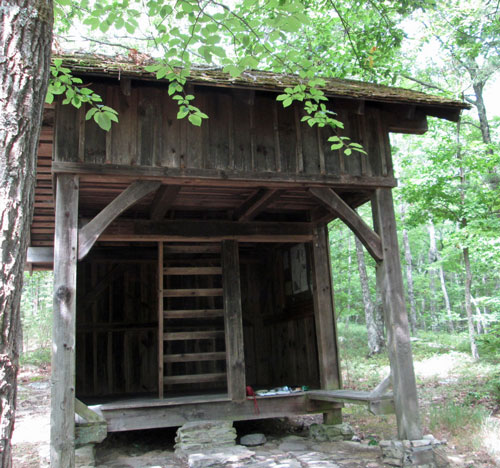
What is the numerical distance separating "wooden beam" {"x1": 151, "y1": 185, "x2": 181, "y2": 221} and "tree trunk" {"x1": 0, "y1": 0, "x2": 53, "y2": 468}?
12.3ft

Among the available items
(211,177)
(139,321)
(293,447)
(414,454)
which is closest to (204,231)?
(211,177)

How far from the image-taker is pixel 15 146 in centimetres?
232

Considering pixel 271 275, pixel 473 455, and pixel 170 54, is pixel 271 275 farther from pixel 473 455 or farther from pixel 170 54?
pixel 170 54

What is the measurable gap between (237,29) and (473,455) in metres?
5.45

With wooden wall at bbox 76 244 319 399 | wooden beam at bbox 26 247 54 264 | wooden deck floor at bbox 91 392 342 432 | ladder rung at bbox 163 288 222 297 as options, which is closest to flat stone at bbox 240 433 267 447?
wooden deck floor at bbox 91 392 342 432

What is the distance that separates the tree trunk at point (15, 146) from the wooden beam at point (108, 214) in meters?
2.98

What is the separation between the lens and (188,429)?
645 centimetres

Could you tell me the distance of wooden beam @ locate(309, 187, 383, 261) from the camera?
6305mm

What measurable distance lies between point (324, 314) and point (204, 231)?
2357mm

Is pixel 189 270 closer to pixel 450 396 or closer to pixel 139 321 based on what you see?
pixel 139 321

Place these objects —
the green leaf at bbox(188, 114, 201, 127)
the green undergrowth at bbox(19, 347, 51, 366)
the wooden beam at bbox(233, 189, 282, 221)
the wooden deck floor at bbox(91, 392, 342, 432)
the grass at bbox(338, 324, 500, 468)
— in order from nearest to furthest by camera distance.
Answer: the green leaf at bbox(188, 114, 201, 127)
the grass at bbox(338, 324, 500, 468)
the wooden deck floor at bbox(91, 392, 342, 432)
the wooden beam at bbox(233, 189, 282, 221)
the green undergrowth at bbox(19, 347, 51, 366)

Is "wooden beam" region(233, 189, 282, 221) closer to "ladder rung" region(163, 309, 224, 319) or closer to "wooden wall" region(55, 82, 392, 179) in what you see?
"wooden wall" region(55, 82, 392, 179)

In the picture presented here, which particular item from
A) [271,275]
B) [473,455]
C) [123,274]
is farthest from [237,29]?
[123,274]

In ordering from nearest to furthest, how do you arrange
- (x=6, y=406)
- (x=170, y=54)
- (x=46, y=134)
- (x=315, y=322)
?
(x=6, y=406), (x=170, y=54), (x=46, y=134), (x=315, y=322)
